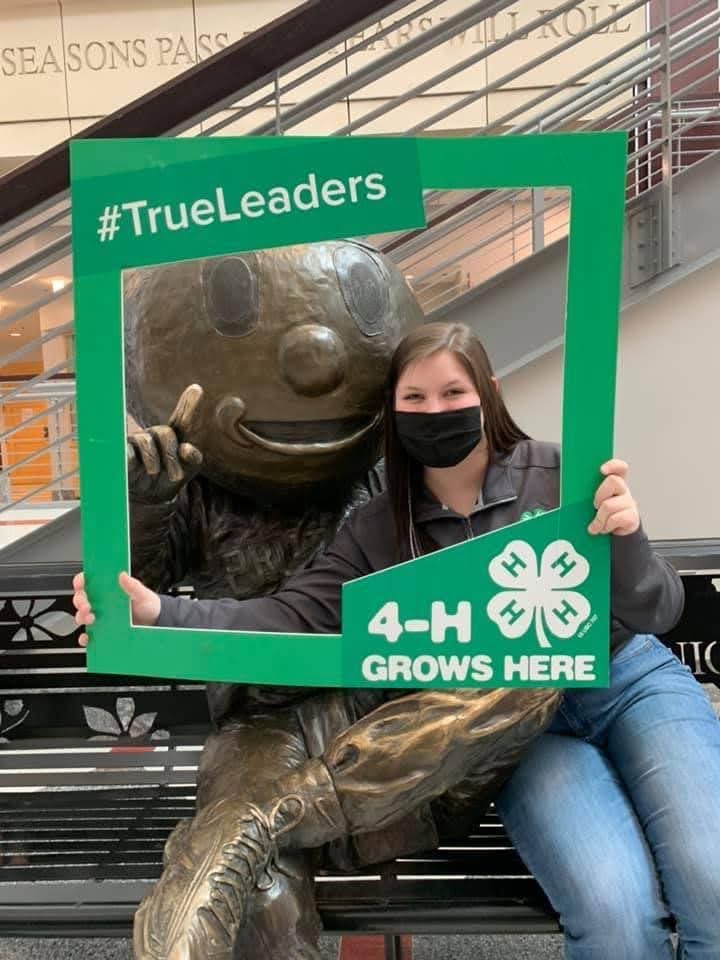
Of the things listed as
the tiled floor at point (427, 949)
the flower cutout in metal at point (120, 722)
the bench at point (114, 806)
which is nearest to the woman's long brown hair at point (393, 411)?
the bench at point (114, 806)

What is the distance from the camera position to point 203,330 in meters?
1.19

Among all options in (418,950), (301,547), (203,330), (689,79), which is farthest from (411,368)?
(689,79)

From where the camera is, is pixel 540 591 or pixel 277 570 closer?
pixel 540 591

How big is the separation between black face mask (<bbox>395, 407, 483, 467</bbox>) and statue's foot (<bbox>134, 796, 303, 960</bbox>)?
1.57ft

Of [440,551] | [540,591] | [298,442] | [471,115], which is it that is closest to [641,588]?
[540,591]

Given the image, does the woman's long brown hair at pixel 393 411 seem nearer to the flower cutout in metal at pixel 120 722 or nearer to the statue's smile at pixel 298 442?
the statue's smile at pixel 298 442

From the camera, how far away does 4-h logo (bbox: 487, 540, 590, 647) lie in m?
1.04

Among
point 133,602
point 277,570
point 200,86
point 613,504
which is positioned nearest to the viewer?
point 613,504

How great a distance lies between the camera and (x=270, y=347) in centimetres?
119

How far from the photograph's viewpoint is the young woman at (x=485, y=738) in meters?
1.09

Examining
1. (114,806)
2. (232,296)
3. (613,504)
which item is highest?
(232,296)

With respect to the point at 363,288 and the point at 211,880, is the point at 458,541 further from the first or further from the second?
the point at 211,880

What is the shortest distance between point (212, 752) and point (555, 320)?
785 mm

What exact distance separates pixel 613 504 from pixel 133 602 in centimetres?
60
